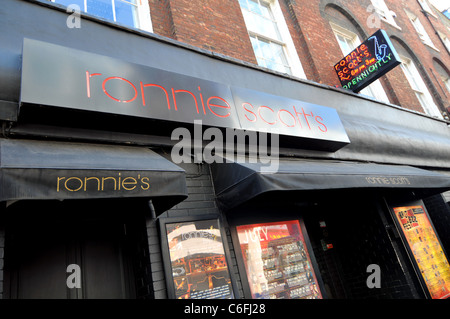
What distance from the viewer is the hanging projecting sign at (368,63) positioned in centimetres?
683

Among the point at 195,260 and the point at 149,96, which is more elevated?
the point at 149,96

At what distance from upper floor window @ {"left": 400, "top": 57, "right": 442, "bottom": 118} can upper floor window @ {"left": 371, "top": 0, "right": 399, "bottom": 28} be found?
5.38 ft

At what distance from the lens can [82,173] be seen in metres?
2.35

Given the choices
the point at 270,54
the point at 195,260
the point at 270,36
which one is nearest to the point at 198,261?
the point at 195,260

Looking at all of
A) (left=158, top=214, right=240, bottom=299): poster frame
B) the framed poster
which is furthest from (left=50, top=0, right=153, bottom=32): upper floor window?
the framed poster

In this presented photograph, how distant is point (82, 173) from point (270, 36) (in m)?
6.47

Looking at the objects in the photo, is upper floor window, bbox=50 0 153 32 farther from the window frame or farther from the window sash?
the window frame

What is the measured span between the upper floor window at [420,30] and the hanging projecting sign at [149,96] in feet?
40.1

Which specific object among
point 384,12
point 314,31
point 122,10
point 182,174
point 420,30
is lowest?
point 182,174

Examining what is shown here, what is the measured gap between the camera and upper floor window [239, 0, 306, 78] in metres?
7.04

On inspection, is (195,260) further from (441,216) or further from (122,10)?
(441,216)

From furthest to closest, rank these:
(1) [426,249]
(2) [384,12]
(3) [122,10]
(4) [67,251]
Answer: (2) [384,12]
(1) [426,249]
(3) [122,10]
(4) [67,251]
